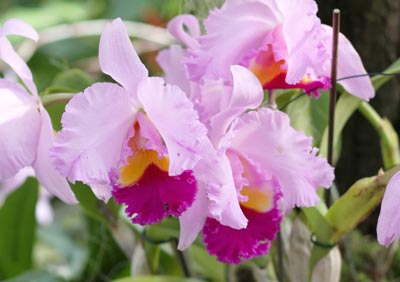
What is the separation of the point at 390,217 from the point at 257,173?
0.12 meters

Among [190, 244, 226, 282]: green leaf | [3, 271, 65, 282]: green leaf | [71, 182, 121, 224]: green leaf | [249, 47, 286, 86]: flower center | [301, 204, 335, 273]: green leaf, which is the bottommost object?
[3, 271, 65, 282]: green leaf

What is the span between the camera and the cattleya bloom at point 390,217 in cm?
59

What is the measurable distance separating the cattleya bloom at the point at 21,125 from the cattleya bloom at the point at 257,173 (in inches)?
5.6

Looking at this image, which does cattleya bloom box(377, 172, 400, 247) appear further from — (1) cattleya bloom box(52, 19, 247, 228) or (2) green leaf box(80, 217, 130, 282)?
(2) green leaf box(80, 217, 130, 282)

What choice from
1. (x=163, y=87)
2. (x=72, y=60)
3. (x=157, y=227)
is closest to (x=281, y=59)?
(x=163, y=87)

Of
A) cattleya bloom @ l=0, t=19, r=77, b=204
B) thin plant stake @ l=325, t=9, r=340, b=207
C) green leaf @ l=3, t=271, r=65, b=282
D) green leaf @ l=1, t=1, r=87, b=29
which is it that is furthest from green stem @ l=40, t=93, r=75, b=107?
green leaf @ l=1, t=1, r=87, b=29

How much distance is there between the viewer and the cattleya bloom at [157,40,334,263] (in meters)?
0.63

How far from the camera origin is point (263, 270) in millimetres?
833

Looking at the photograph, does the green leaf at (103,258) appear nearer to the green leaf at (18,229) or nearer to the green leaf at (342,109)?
the green leaf at (18,229)

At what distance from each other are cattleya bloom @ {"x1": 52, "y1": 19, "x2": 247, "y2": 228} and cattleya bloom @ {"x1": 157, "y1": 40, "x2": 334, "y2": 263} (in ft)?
0.14

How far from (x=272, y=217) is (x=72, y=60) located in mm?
1874

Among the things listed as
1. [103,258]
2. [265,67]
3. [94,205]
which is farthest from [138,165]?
[103,258]

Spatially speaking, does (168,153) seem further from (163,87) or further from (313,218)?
(313,218)

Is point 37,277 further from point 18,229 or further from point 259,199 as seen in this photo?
point 259,199
